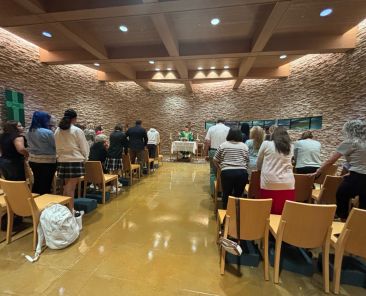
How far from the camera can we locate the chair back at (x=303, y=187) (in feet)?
8.80

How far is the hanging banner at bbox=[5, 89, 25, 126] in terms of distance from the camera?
14.8 feet

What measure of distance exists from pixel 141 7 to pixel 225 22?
1.74 meters

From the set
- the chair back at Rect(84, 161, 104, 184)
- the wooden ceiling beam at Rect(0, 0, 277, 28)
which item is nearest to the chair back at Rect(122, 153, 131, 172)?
the chair back at Rect(84, 161, 104, 184)

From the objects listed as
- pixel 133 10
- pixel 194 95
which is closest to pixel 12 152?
pixel 133 10

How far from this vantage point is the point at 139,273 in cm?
184

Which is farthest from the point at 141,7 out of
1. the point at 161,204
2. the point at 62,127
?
the point at 161,204

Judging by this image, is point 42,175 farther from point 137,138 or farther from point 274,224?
point 274,224

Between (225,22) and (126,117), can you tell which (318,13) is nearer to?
(225,22)

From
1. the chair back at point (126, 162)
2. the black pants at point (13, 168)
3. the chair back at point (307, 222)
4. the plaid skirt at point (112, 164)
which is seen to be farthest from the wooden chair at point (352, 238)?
the chair back at point (126, 162)

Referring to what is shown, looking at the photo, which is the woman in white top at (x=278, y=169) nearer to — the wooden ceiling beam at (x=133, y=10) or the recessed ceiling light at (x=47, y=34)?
the wooden ceiling beam at (x=133, y=10)

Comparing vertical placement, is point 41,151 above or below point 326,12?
below

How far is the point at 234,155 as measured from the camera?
2492mm

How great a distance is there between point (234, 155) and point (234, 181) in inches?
13.3

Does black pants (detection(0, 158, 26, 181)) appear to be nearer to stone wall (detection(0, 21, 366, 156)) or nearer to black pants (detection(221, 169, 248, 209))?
black pants (detection(221, 169, 248, 209))
